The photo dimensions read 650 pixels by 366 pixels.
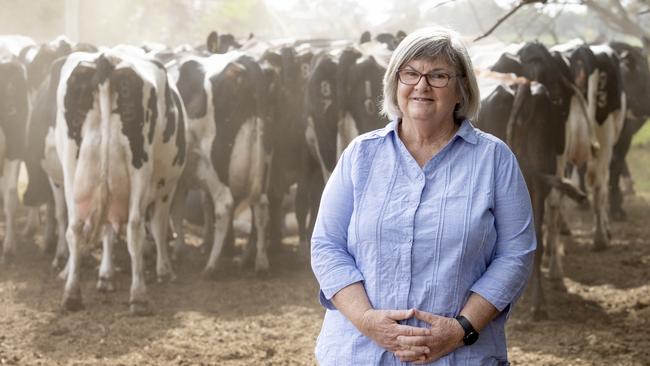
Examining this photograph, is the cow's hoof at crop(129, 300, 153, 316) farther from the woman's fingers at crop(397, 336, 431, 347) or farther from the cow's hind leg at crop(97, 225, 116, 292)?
the woman's fingers at crop(397, 336, 431, 347)

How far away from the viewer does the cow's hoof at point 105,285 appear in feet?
30.5

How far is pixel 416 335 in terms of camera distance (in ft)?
11.3

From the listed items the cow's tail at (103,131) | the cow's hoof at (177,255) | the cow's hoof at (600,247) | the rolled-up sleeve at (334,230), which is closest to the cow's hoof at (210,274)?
the cow's hoof at (177,255)

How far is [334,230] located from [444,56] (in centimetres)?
74

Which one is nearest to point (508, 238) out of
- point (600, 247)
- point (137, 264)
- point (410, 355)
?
point (410, 355)

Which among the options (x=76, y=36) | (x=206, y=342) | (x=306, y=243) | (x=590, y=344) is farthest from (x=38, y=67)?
(x=76, y=36)

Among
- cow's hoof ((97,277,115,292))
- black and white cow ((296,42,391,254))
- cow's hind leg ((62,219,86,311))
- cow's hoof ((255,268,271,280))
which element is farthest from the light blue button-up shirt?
cow's hoof ((255,268,271,280))

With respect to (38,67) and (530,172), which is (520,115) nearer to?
(530,172)

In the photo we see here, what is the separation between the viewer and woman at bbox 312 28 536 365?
351 centimetres

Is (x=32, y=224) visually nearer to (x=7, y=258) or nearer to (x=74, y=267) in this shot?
(x=7, y=258)

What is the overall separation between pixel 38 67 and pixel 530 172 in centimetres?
616

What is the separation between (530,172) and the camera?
27.6ft

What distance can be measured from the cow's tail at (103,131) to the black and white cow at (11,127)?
121 inches

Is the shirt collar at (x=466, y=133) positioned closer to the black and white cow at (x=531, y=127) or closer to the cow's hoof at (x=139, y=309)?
the black and white cow at (x=531, y=127)
